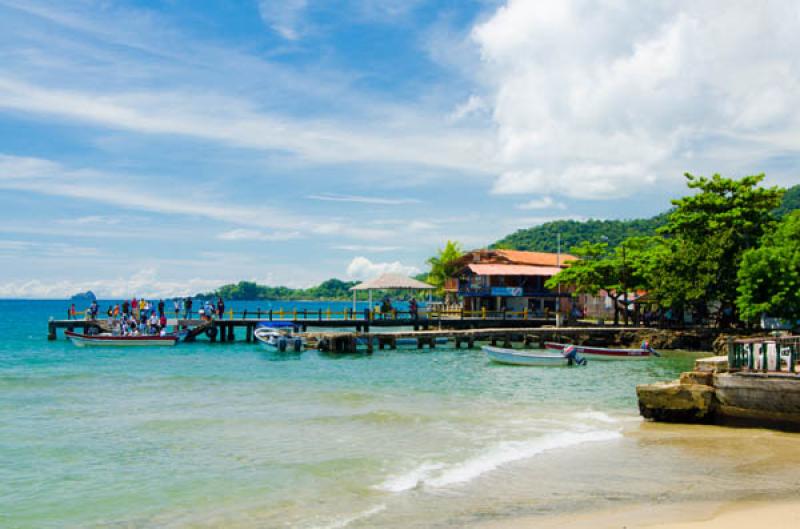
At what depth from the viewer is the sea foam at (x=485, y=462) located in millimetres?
12805

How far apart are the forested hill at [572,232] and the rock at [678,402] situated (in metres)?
119

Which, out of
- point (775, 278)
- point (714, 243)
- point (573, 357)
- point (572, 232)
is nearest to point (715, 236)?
point (714, 243)

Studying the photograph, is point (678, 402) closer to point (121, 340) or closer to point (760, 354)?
point (760, 354)

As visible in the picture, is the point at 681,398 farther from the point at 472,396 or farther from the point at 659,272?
the point at 659,272

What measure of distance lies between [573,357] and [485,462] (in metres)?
22.4

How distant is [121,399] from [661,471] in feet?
61.2

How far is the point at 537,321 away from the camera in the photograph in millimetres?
56312

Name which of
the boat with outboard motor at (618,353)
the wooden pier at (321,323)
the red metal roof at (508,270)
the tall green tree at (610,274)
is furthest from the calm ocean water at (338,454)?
the red metal roof at (508,270)

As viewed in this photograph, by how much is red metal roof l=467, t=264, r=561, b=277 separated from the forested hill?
7062cm

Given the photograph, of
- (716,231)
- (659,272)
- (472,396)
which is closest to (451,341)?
(659,272)

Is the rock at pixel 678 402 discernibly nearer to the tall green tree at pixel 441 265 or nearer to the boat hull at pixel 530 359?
the boat hull at pixel 530 359

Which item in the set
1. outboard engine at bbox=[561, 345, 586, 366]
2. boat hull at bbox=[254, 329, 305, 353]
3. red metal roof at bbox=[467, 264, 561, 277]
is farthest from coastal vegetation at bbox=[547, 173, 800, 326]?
boat hull at bbox=[254, 329, 305, 353]

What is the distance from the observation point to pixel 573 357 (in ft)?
116

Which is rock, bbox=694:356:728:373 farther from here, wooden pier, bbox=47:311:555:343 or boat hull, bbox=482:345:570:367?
wooden pier, bbox=47:311:555:343
